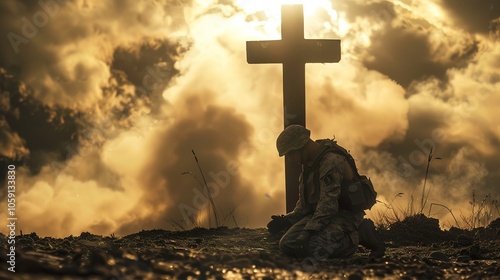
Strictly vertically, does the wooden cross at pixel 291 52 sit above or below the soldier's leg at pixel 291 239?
above

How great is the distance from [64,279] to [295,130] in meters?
3.85

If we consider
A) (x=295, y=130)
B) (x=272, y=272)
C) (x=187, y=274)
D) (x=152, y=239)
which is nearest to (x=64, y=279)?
(x=187, y=274)

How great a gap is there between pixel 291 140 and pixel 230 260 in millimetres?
2219

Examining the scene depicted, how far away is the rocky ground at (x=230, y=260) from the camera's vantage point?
4.64 metres

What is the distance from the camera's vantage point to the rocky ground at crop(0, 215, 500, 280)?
183 inches

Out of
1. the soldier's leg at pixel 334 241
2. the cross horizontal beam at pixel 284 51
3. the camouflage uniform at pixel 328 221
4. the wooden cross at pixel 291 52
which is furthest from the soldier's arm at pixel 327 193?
the cross horizontal beam at pixel 284 51

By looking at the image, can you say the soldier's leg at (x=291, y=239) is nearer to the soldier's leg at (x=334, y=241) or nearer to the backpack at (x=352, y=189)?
the soldier's leg at (x=334, y=241)

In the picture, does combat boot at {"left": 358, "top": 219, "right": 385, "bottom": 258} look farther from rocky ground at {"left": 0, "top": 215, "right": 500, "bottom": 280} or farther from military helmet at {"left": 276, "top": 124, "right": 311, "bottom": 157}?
military helmet at {"left": 276, "top": 124, "right": 311, "bottom": 157}

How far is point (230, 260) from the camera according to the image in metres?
5.55

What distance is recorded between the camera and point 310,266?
19.6 ft

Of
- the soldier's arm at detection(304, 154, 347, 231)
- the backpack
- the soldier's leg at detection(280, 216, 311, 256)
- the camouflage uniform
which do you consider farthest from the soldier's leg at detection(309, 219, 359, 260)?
the soldier's leg at detection(280, 216, 311, 256)

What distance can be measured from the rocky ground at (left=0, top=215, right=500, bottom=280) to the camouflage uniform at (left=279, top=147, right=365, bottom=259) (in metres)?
0.35

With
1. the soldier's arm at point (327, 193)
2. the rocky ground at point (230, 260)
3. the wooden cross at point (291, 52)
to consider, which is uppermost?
the wooden cross at point (291, 52)

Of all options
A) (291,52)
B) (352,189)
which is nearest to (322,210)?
(352,189)
